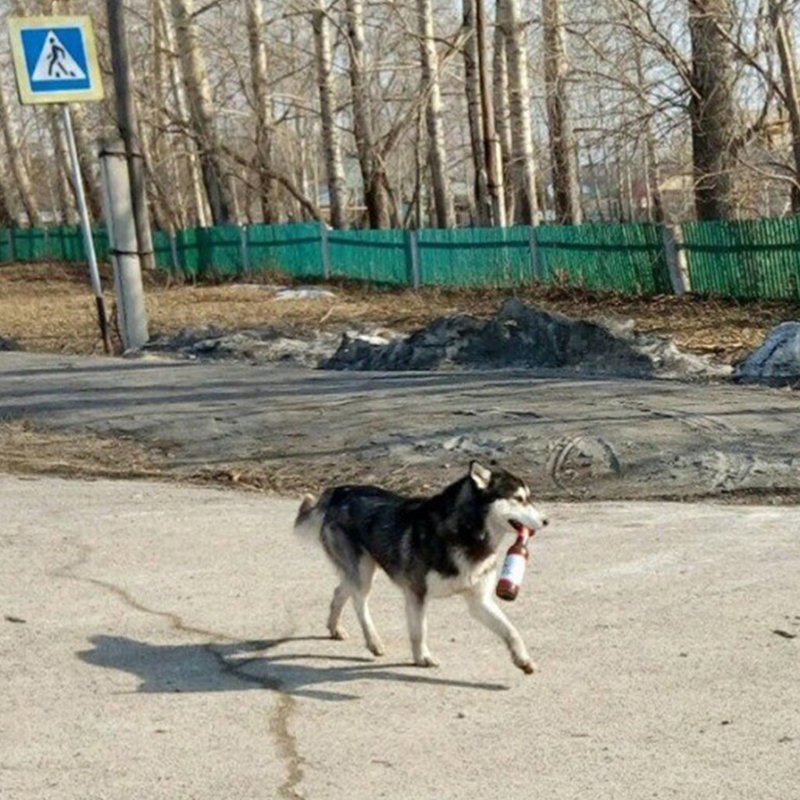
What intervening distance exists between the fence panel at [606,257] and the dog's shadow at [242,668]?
17665 millimetres

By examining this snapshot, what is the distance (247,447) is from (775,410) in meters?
3.27

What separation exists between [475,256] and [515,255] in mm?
1209

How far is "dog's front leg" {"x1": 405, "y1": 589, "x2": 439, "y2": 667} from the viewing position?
625 centimetres

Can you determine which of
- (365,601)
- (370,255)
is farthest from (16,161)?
(365,601)

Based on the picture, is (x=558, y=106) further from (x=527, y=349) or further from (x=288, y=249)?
(x=527, y=349)

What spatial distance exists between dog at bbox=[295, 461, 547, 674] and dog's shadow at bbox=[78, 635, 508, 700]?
163 mm

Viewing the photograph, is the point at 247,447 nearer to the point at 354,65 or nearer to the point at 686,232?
the point at 686,232

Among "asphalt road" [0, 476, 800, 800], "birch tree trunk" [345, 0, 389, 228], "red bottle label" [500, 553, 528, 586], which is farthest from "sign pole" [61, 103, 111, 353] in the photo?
"birch tree trunk" [345, 0, 389, 228]

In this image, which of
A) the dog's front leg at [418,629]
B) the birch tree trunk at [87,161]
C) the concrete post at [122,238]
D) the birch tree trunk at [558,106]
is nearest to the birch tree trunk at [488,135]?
the birch tree trunk at [558,106]

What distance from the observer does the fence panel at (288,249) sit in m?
34.2

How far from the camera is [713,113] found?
2456cm

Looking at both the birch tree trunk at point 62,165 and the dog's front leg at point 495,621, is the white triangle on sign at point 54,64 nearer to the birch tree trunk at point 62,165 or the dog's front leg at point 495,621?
the dog's front leg at point 495,621

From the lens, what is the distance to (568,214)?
111 feet

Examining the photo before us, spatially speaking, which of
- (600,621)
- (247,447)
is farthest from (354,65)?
(600,621)
